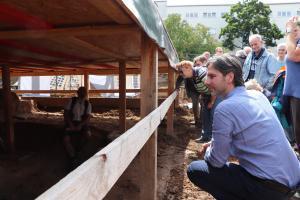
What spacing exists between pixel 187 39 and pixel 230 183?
161 feet

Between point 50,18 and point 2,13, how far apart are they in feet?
1.61

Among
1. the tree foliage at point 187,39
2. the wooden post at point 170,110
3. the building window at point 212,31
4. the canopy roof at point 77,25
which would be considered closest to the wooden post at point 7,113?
the canopy roof at point 77,25

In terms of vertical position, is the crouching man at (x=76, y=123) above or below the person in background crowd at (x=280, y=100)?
below

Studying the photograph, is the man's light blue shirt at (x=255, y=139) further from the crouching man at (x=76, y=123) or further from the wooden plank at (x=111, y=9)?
the crouching man at (x=76, y=123)

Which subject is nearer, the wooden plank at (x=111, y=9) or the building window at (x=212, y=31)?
the wooden plank at (x=111, y=9)

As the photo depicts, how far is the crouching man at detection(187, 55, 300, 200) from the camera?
2.38 m

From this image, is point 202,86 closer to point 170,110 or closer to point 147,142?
point 147,142

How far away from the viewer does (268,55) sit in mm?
5508

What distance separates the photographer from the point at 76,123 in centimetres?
707

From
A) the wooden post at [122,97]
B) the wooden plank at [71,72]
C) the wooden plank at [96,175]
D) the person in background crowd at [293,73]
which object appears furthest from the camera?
the wooden plank at [71,72]

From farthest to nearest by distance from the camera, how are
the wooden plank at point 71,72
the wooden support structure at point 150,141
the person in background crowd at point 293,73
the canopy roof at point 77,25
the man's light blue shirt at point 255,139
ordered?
1. the wooden plank at point 71,72
2. the wooden support structure at point 150,141
3. the person in background crowd at point 293,73
4. the canopy roof at point 77,25
5. the man's light blue shirt at point 255,139

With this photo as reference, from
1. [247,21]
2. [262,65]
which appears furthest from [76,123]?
[247,21]

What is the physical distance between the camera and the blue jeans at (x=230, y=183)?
2387 mm

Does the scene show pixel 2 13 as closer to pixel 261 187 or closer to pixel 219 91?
pixel 219 91
